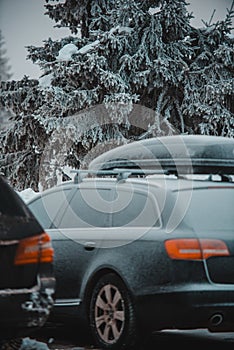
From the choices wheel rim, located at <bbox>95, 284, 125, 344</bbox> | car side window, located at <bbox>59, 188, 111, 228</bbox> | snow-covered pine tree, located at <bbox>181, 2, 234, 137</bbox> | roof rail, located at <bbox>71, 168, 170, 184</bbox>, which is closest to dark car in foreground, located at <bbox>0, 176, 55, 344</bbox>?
wheel rim, located at <bbox>95, 284, 125, 344</bbox>

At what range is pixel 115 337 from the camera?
7039 mm

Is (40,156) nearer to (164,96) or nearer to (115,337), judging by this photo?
(164,96)

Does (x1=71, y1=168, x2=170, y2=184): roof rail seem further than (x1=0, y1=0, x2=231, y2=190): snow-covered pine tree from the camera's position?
No

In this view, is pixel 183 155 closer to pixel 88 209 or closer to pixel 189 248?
pixel 88 209

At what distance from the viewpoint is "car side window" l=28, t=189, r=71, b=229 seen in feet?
26.7

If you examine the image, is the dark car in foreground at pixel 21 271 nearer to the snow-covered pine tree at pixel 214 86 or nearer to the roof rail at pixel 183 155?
the roof rail at pixel 183 155

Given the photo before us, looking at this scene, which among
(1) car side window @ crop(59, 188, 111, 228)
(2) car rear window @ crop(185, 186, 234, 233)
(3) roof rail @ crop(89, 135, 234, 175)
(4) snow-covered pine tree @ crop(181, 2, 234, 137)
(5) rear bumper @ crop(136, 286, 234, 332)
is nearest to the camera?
(5) rear bumper @ crop(136, 286, 234, 332)

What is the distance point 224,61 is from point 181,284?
18.3 metres

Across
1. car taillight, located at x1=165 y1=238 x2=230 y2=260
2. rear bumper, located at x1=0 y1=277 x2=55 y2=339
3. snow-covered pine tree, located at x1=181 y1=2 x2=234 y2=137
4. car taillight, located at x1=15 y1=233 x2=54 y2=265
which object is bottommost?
rear bumper, located at x1=0 y1=277 x2=55 y2=339

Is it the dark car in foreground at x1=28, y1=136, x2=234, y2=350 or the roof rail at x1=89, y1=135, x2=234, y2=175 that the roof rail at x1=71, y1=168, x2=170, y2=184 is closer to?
the dark car in foreground at x1=28, y1=136, x2=234, y2=350

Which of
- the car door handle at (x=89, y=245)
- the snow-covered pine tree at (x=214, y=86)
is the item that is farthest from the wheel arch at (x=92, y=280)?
the snow-covered pine tree at (x=214, y=86)

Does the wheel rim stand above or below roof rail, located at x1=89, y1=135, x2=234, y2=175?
below

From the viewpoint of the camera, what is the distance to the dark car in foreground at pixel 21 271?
5371mm

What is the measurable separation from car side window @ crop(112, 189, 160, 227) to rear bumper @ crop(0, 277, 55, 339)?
63.2 inches
